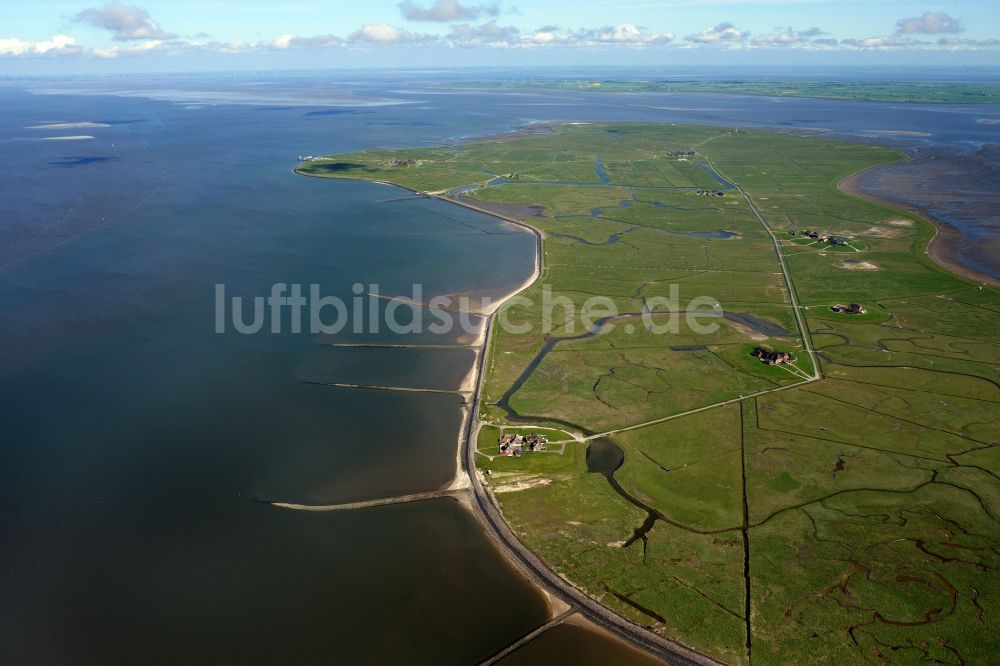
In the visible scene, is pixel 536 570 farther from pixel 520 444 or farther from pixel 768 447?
pixel 768 447

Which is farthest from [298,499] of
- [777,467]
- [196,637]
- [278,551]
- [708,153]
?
[708,153]

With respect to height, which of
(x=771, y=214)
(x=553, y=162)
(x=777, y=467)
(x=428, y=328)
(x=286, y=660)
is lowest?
(x=286, y=660)

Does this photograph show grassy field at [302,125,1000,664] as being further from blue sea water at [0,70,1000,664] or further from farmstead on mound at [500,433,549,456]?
blue sea water at [0,70,1000,664]

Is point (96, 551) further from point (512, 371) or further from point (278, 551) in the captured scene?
point (512, 371)

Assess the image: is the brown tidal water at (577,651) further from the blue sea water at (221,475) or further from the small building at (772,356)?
the small building at (772,356)

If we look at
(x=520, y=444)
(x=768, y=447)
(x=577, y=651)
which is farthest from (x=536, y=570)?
(x=768, y=447)

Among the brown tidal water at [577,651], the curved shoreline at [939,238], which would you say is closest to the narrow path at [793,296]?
the curved shoreline at [939,238]

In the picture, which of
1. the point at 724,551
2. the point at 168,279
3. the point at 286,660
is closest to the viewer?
the point at 286,660
